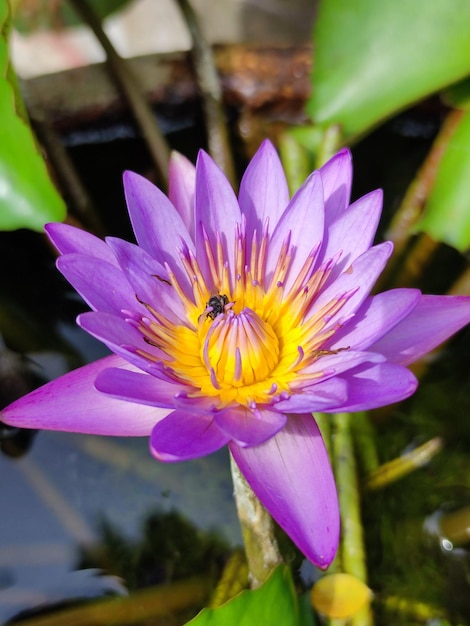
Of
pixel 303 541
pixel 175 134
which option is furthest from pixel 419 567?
pixel 175 134

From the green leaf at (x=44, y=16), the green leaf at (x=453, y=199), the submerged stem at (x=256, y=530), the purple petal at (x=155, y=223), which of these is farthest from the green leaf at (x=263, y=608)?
the green leaf at (x=44, y=16)

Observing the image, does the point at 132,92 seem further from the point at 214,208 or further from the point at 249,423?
the point at 249,423

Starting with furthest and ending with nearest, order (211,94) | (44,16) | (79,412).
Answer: (44,16)
(211,94)
(79,412)

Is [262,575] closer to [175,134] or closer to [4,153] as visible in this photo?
[4,153]

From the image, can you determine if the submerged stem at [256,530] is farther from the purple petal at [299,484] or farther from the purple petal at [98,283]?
the purple petal at [98,283]

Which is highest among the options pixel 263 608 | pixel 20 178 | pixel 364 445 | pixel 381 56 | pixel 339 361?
pixel 381 56

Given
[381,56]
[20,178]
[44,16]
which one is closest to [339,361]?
[20,178]

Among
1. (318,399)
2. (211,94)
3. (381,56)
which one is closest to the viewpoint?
(318,399)
